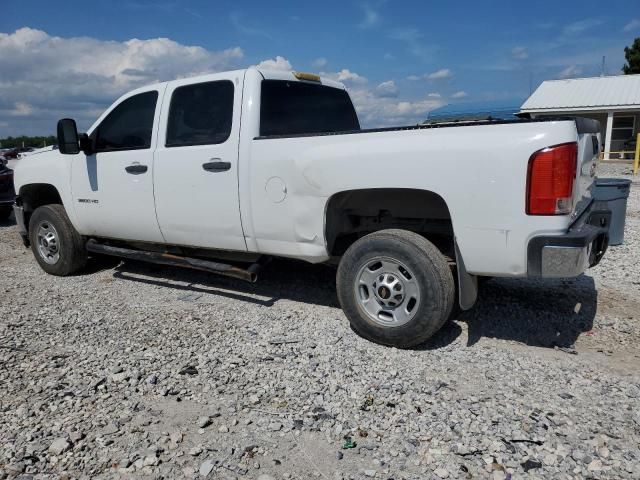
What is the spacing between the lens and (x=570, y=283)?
5566mm

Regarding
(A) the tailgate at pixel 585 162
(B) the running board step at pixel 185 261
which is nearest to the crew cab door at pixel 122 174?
(B) the running board step at pixel 185 261

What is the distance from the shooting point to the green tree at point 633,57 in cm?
3791

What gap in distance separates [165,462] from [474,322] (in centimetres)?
284

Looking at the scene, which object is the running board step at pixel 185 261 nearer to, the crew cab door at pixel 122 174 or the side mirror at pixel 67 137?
the crew cab door at pixel 122 174

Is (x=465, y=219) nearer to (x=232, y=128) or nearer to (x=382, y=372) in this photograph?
(x=382, y=372)

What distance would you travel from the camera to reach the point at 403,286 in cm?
388

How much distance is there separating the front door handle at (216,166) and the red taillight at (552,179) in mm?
2457

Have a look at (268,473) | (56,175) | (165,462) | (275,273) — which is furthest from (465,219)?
(56,175)

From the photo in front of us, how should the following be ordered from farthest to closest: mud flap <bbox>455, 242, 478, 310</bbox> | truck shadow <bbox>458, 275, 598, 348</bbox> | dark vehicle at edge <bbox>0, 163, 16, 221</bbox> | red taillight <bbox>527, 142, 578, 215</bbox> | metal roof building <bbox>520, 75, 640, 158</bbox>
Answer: metal roof building <bbox>520, 75, 640, 158</bbox> < dark vehicle at edge <bbox>0, 163, 16, 221</bbox> < truck shadow <bbox>458, 275, 598, 348</bbox> < mud flap <bbox>455, 242, 478, 310</bbox> < red taillight <bbox>527, 142, 578, 215</bbox>

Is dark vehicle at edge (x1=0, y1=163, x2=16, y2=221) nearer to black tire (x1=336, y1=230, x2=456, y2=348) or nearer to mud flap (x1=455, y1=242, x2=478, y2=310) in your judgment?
black tire (x1=336, y1=230, x2=456, y2=348)

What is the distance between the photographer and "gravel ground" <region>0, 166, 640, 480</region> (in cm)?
266

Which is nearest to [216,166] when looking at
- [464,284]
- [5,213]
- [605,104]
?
[464,284]

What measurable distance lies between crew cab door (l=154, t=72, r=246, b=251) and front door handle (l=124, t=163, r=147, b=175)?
0.19 meters

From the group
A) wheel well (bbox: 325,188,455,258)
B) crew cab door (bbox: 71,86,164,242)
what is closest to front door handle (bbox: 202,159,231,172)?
crew cab door (bbox: 71,86,164,242)
